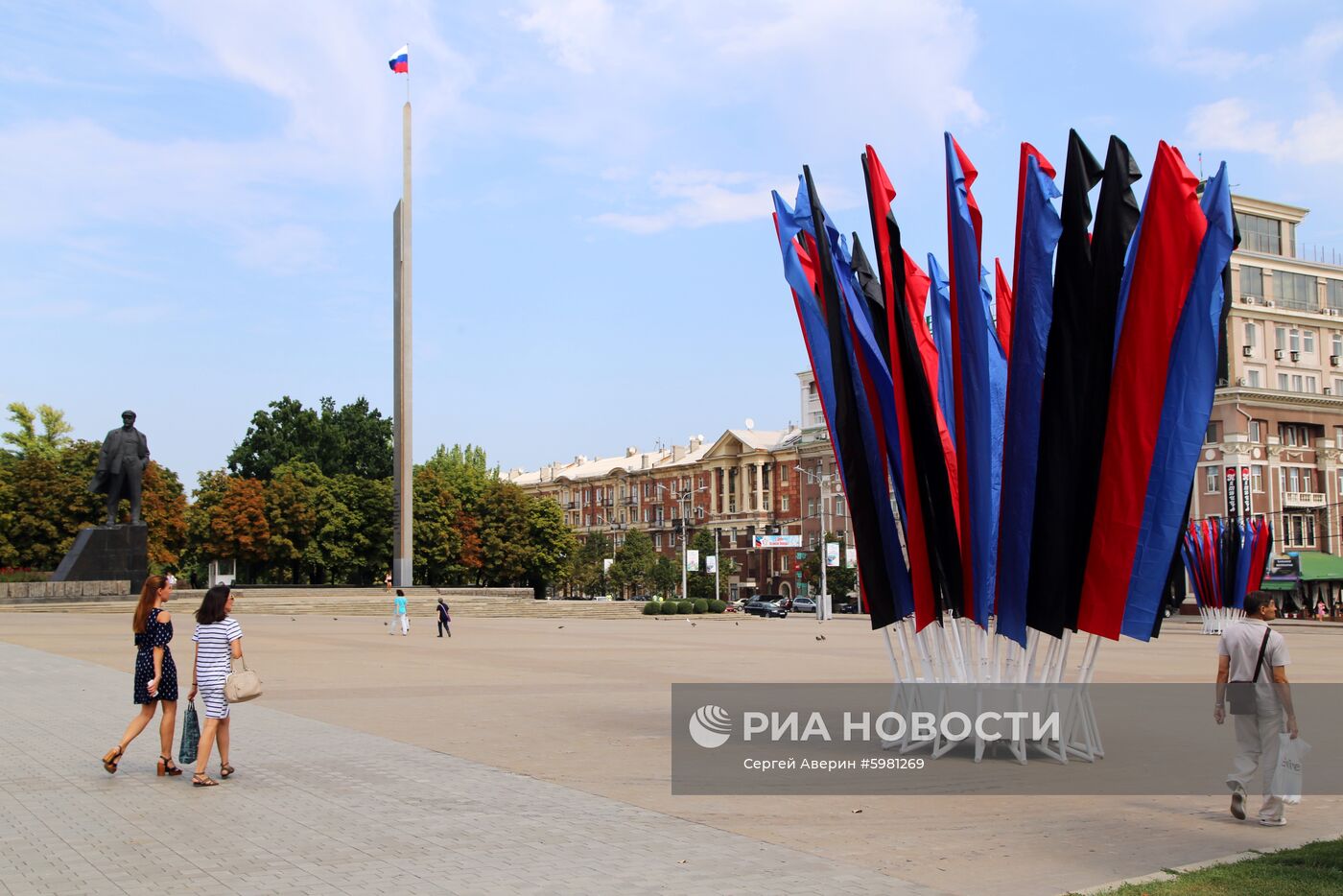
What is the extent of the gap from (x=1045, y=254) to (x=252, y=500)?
66.3 metres

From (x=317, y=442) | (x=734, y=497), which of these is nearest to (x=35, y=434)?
(x=317, y=442)

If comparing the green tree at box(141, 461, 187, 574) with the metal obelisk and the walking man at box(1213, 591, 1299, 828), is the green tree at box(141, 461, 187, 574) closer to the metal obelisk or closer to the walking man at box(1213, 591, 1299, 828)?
the metal obelisk

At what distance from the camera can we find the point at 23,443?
78500 millimetres

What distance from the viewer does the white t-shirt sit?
8.63 m

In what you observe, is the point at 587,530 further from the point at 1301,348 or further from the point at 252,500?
the point at 1301,348

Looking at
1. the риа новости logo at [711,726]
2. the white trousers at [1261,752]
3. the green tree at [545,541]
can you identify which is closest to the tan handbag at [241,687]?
the риа новости logo at [711,726]

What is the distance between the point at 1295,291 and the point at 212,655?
85.5 meters

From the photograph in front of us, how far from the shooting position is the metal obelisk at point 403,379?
5247 centimetres

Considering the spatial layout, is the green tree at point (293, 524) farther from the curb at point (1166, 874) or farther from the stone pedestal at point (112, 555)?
the curb at point (1166, 874)

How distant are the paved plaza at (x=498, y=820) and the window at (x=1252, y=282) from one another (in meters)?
73.9

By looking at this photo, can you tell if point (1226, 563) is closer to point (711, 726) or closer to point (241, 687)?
point (711, 726)

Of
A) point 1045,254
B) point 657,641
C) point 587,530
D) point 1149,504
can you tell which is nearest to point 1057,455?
point 1149,504

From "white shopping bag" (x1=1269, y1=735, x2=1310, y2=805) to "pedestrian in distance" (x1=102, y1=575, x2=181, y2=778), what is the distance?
8423 mm

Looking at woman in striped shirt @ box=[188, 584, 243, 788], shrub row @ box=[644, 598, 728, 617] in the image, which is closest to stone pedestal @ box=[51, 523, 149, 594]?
shrub row @ box=[644, 598, 728, 617]
